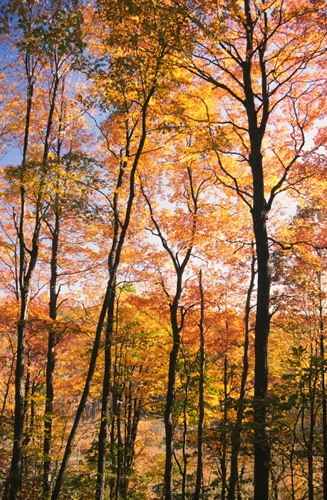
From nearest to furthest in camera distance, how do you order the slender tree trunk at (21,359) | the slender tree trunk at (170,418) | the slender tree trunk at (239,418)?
the slender tree trunk at (239,418) → the slender tree trunk at (21,359) → the slender tree trunk at (170,418)

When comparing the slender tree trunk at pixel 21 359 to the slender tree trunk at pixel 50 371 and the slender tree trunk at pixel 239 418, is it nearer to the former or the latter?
the slender tree trunk at pixel 50 371

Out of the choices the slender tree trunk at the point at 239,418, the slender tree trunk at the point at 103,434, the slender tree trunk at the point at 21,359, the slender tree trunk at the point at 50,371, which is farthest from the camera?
the slender tree trunk at the point at 50,371

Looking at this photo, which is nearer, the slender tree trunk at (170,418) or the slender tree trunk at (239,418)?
the slender tree trunk at (239,418)

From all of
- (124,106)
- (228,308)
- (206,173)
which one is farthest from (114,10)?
(228,308)

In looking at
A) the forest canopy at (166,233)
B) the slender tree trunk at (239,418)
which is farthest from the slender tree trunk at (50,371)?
the slender tree trunk at (239,418)

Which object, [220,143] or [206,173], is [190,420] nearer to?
[206,173]

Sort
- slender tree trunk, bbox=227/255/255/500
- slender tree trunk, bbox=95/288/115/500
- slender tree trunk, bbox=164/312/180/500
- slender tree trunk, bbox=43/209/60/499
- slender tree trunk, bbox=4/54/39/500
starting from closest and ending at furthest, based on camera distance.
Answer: slender tree trunk, bbox=227/255/255/500 → slender tree trunk, bbox=4/54/39/500 → slender tree trunk, bbox=95/288/115/500 → slender tree trunk, bbox=164/312/180/500 → slender tree trunk, bbox=43/209/60/499

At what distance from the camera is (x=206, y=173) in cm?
1385

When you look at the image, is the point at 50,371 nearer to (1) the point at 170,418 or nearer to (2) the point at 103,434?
(2) the point at 103,434

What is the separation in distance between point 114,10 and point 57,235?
28.0 ft

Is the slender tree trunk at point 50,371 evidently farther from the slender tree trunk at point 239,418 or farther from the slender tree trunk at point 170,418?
the slender tree trunk at point 239,418

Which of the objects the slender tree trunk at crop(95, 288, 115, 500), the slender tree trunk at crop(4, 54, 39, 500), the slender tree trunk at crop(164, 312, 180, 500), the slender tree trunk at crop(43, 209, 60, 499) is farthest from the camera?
the slender tree trunk at crop(43, 209, 60, 499)

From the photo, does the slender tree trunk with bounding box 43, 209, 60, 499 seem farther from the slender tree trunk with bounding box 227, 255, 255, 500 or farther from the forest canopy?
the slender tree trunk with bounding box 227, 255, 255, 500

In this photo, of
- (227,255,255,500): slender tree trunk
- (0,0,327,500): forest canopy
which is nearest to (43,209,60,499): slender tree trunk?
(0,0,327,500): forest canopy
